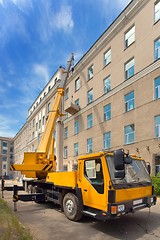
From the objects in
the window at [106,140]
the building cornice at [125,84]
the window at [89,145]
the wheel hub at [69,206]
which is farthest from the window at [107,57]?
the wheel hub at [69,206]

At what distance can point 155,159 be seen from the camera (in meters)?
17.6

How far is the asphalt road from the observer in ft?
20.5

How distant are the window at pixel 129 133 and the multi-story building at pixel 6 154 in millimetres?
75411

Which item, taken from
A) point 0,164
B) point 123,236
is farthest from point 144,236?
point 0,164

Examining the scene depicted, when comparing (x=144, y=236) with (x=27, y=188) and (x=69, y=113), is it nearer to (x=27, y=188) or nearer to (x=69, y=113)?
(x=27, y=188)

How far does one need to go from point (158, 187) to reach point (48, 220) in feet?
29.3

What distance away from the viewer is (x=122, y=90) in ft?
71.0

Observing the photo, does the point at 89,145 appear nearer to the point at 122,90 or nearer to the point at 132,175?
the point at 122,90

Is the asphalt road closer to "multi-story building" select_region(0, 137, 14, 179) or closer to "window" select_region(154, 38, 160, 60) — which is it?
"window" select_region(154, 38, 160, 60)

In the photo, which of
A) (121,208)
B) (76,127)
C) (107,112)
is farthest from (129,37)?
(121,208)

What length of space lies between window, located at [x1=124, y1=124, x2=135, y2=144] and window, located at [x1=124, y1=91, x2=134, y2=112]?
1.66m

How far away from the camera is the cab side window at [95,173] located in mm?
6670

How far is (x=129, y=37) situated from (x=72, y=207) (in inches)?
723

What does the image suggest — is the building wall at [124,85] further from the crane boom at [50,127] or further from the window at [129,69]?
the crane boom at [50,127]
